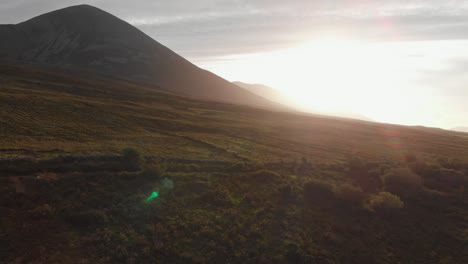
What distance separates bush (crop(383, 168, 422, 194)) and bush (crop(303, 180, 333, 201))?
30.9 ft

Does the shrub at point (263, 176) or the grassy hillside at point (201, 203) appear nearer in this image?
the grassy hillside at point (201, 203)

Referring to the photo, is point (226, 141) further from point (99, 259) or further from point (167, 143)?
point (99, 259)

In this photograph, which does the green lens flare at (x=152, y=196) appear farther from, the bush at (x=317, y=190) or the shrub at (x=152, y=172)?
the bush at (x=317, y=190)

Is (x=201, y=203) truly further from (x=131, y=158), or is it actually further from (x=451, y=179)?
(x=451, y=179)

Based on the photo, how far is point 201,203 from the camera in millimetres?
31984

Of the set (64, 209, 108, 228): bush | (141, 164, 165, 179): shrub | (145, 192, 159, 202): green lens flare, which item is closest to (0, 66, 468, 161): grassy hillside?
(141, 164, 165, 179): shrub

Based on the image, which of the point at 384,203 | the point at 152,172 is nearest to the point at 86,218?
the point at 152,172

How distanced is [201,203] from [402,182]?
27655 millimetres

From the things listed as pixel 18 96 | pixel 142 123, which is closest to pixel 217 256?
pixel 142 123

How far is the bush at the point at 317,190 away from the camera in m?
37.8

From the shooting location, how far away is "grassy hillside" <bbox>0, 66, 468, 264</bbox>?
80.0ft

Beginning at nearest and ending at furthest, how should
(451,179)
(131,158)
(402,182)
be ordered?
1. (131,158)
2. (402,182)
3. (451,179)

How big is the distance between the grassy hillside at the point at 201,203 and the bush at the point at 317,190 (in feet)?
0.53

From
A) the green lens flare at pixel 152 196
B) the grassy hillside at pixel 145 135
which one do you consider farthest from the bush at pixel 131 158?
the green lens flare at pixel 152 196
